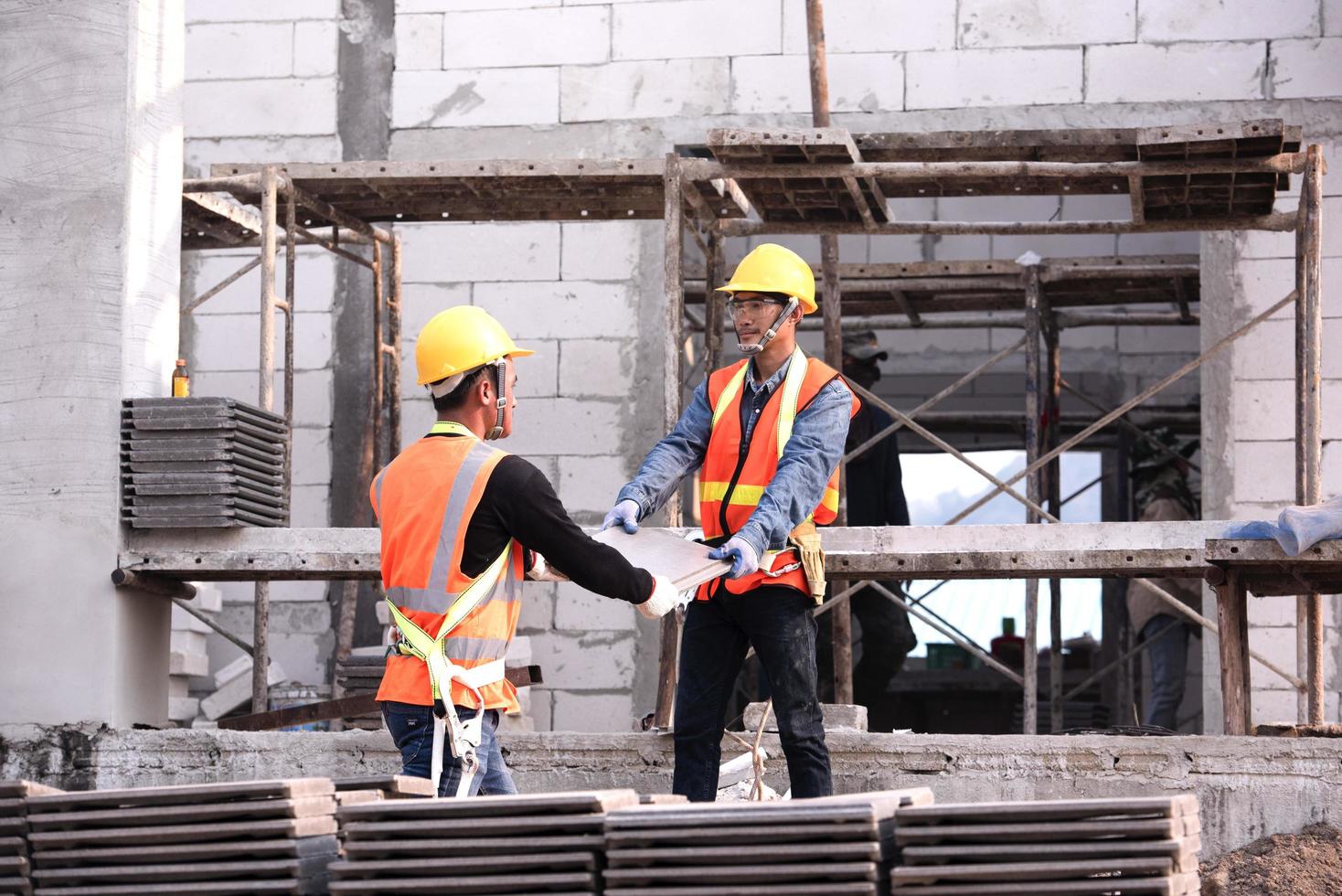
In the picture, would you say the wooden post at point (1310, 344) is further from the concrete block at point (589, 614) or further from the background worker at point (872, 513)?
the concrete block at point (589, 614)

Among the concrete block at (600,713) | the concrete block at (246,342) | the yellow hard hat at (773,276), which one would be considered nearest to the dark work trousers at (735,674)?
the yellow hard hat at (773,276)

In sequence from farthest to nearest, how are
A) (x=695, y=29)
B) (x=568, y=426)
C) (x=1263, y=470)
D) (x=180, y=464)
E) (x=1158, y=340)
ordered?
(x=1158, y=340), (x=695, y=29), (x=568, y=426), (x=1263, y=470), (x=180, y=464)

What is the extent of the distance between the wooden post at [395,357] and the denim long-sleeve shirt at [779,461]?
184 inches

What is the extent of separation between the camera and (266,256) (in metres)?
9.21

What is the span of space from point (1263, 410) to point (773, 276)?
5.28 meters

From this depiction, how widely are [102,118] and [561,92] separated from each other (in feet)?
13.6

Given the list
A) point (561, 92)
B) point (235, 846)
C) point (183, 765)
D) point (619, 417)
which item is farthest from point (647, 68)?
point (235, 846)

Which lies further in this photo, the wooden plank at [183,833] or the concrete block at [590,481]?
the concrete block at [590,481]

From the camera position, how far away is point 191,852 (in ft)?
14.5

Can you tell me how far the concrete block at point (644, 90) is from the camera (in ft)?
37.6

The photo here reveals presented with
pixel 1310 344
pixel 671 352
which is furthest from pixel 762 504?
pixel 1310 344

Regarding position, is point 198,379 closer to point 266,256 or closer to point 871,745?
point 266,256

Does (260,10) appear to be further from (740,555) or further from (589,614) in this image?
(740,555)

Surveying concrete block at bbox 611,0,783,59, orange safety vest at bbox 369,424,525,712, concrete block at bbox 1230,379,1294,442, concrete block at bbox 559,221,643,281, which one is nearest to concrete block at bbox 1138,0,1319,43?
concrete block at bbox 1230,379,1294,442
